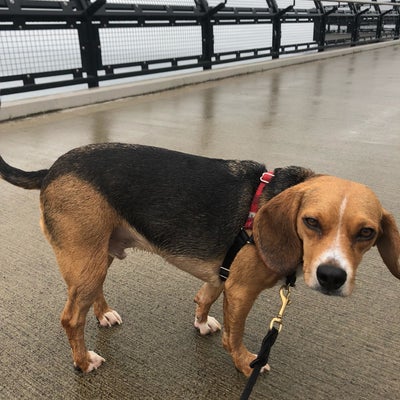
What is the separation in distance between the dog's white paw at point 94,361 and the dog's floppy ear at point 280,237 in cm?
110

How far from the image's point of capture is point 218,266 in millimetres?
2174

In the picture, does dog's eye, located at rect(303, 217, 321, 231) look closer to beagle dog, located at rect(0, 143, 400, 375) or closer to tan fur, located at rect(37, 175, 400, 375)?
tan fur, located at rect(37, 175, 400, 375)

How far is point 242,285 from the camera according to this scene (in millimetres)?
2029

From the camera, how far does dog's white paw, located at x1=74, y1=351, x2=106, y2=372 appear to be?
7.30ft

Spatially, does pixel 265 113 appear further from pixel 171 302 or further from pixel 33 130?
pixel 171 302

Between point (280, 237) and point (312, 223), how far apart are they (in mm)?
199

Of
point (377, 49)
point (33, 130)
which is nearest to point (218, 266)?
point (33, 130)

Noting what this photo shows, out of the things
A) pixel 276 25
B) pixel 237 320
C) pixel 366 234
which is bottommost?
pixel 237 320

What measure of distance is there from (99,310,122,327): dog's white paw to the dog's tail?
87 cm

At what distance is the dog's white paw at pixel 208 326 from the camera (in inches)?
98.3

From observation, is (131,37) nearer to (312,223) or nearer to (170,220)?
(170,220)

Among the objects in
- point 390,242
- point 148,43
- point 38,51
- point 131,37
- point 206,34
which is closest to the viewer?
point 390,242

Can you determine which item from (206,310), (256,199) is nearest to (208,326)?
(206,310)

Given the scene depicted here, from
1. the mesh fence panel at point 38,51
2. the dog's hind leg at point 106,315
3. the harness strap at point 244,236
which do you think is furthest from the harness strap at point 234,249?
the mesh fence panel at point 38,51
